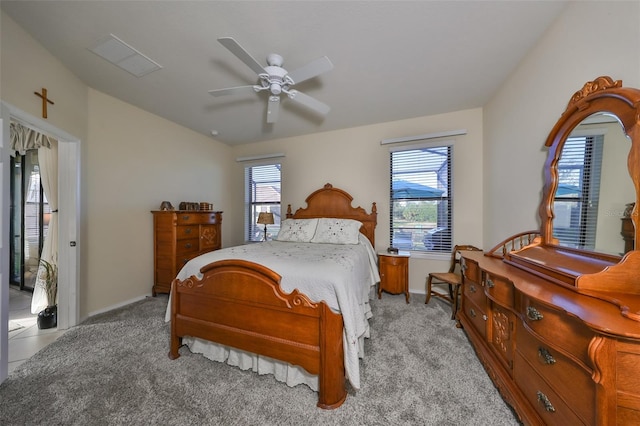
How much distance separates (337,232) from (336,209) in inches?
28.9

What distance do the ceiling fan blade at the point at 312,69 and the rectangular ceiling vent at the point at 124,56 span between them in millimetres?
1426

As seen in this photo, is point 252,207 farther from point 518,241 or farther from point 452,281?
point 518,241

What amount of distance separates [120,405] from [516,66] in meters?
4.15

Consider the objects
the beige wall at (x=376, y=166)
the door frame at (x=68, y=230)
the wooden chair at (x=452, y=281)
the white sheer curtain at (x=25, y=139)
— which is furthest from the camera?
the beige wall at (x=376, y=166)

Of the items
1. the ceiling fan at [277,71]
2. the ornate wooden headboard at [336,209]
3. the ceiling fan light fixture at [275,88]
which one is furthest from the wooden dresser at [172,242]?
the ceiling fan light fixture at [275,88]

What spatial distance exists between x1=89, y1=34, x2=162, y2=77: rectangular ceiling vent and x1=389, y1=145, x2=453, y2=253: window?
125 inches

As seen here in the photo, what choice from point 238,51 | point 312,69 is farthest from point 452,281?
point 238,51

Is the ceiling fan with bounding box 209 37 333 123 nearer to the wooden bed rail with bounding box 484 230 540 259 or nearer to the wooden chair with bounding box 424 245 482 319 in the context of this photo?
the wooden bed rail with bounding box 484 230 540 259

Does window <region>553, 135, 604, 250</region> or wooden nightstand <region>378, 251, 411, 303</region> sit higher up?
window <region>553, 135, 604, 250</region>

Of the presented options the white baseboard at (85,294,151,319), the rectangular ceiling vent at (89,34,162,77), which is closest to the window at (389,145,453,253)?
the rectangular ceiling vent at (89,34,162,77)

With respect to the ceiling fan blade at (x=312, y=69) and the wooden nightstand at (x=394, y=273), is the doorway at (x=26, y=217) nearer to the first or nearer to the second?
the ceiling fan blade at (x=312, y=69)

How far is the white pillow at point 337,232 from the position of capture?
9.82 ft

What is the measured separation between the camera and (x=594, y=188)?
1.30 metres

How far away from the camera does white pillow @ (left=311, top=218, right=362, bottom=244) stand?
2.99 meters
